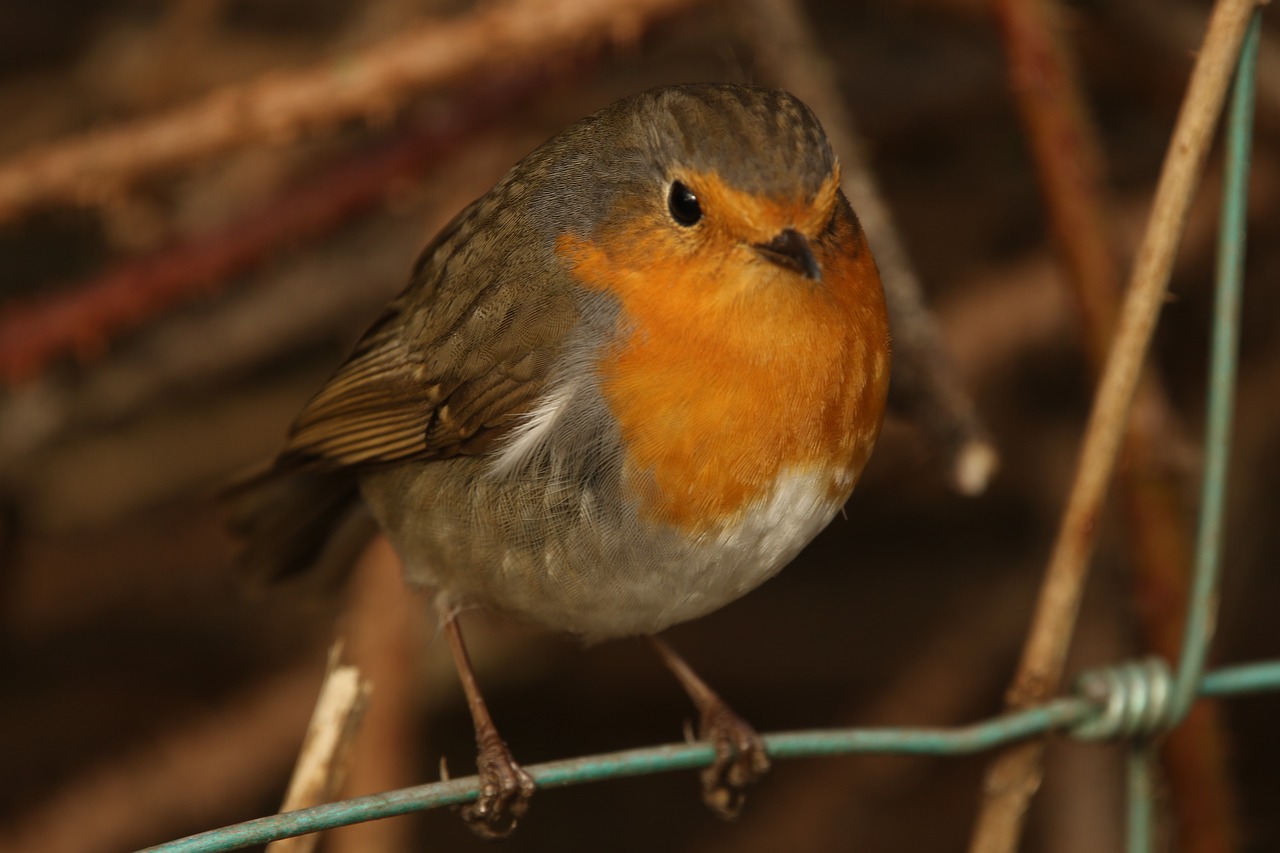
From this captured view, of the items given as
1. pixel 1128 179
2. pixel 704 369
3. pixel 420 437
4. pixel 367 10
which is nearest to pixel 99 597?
pixel 367 10

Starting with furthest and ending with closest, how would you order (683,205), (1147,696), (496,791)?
(496,791), (1147,696), (683,205)

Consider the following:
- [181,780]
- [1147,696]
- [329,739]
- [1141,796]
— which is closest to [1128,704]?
[1147,696]

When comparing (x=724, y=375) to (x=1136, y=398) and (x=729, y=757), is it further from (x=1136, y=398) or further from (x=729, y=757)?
(x=1136, y=398)

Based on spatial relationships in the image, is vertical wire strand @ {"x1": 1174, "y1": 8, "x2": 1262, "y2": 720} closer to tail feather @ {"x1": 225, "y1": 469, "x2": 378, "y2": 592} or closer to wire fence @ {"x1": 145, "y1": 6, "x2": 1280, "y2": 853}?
wire fence @ {"x1": 145, "y1": 6, "x2": 1280, "y2": 853}

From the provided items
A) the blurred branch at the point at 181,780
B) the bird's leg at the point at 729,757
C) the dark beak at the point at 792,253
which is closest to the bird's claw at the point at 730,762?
the bird's leg at the point at 729,757

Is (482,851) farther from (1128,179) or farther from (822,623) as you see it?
(1128,179)

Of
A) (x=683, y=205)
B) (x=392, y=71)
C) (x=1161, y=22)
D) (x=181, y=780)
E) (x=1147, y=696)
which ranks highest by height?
(x=1161, y=22)

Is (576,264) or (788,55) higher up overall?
(788,55)

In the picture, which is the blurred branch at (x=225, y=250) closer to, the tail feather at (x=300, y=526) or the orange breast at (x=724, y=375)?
the tail feather at (x=300, y=526)
